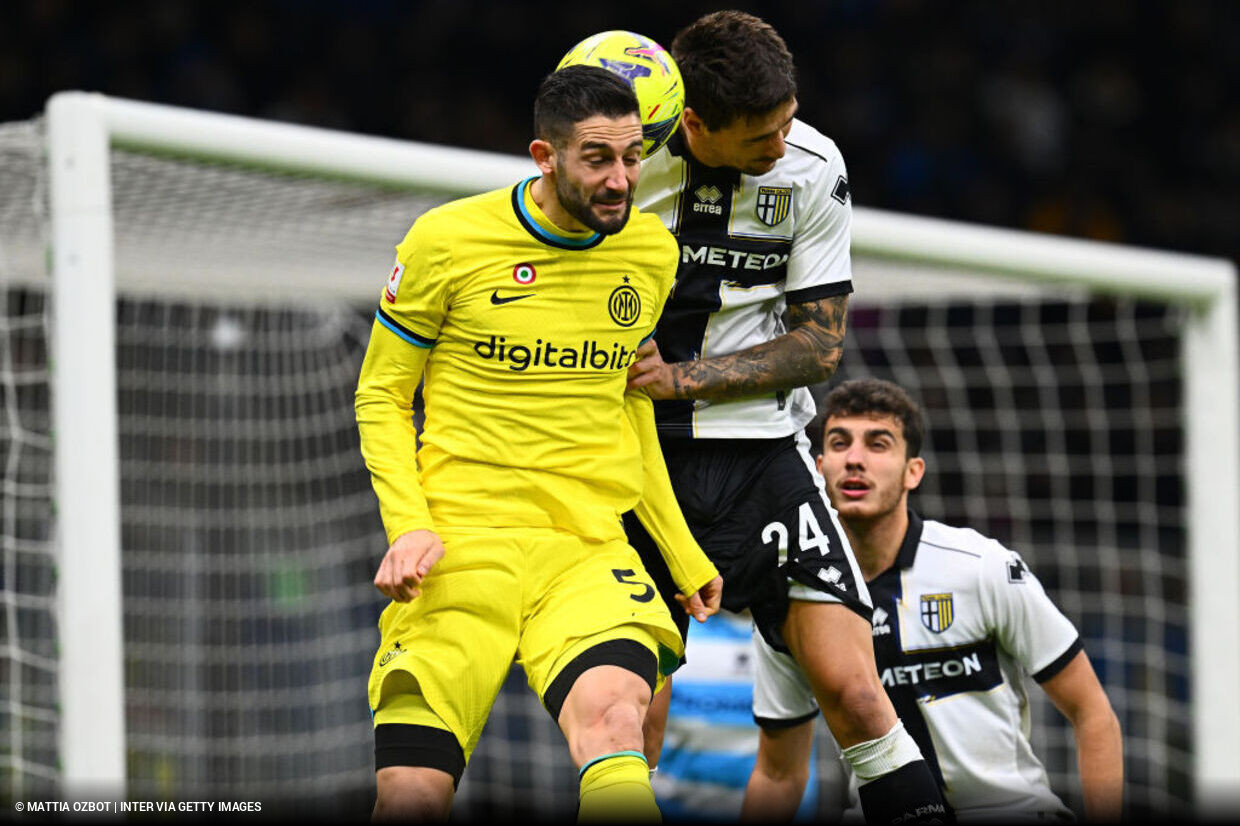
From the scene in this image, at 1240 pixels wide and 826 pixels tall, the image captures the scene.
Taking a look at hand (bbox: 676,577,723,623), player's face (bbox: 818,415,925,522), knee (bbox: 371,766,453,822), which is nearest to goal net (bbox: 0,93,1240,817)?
player's face (bbox: 818,415,925,522)

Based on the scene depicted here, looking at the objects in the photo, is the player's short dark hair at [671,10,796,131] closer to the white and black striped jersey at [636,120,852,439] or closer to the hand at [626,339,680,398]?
the white and black striped jersey at [636,120,852,439]

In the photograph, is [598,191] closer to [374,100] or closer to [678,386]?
[678,386]

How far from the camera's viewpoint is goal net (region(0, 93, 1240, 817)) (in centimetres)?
565

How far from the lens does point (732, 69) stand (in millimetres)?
3111

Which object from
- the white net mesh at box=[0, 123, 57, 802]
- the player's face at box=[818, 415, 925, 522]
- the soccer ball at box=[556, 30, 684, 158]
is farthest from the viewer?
the white net mesh at box=[0, 123, 57, 802]

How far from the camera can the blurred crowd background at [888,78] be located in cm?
959

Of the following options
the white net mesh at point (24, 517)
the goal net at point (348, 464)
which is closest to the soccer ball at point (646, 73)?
the goal net at point (348, 464)

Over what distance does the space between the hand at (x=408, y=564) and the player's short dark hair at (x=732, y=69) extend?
998mm

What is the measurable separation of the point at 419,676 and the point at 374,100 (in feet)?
24.1

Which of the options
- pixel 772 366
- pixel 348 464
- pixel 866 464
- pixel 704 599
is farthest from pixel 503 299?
pixel 348 464

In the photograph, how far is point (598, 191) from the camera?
114 inches

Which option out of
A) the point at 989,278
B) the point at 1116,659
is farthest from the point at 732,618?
the point at 1116,659

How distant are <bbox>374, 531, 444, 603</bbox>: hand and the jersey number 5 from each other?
1.21 ft

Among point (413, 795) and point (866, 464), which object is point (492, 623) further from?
point (866, 464)
